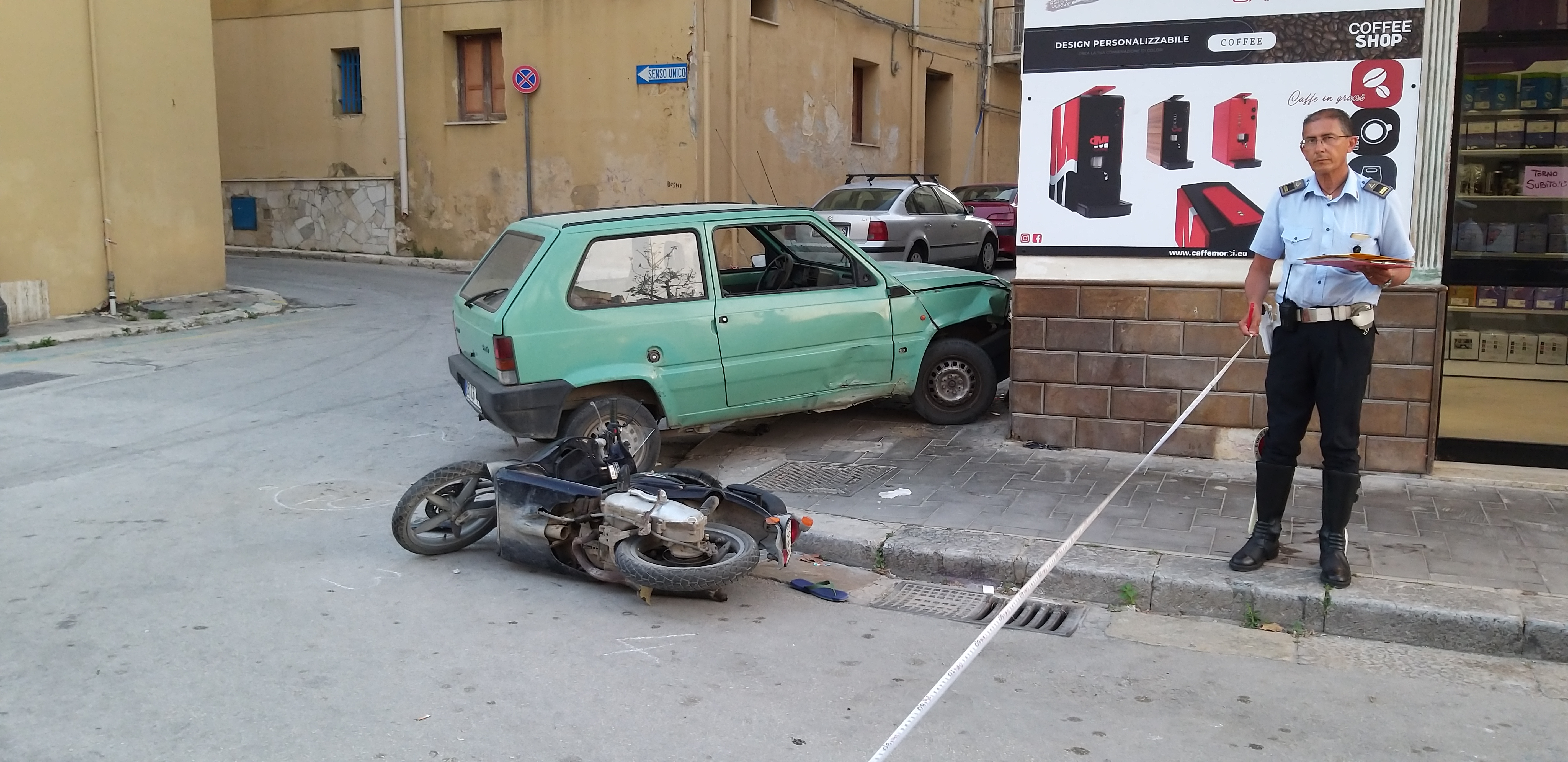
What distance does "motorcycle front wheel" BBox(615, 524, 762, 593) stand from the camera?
5.00 meters

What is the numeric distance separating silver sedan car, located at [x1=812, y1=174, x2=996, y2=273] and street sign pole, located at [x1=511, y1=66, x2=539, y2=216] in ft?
15.1

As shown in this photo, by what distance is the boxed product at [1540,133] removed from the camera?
733 cm

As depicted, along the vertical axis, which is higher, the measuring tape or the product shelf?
the product shelf

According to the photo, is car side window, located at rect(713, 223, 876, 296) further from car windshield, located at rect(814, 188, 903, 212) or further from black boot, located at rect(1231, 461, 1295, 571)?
car windshield, located at rect(814, 188, 903, 212)

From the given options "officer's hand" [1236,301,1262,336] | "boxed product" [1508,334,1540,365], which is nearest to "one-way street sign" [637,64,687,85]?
"boxed product" [1508,334,1540,365]

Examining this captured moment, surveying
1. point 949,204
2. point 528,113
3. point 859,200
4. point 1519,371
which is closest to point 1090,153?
point 1519,371

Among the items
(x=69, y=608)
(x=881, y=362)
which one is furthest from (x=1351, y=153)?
(x=69, y=608)

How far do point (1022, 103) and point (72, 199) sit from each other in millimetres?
11275

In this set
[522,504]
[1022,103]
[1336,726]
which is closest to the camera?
[1336,726]

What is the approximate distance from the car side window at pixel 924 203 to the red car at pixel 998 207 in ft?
8.59

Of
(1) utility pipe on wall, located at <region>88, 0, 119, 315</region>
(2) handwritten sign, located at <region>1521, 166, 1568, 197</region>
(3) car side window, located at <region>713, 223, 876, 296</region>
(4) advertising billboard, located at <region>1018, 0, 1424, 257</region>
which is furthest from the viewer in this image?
(1) utility pipe on wall, located at <region>88, 0, 119, 315</region>

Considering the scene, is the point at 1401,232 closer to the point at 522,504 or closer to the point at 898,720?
the point at 898,720

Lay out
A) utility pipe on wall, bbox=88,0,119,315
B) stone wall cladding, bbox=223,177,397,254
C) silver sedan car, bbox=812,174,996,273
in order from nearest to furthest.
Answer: utility pipe on wall, bbox=88,0,119,315
silver sedan car, bbox=812,174,996,273
stone wall cladding, bbox=223,177,397,254

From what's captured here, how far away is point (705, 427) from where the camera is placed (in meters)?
7.68
